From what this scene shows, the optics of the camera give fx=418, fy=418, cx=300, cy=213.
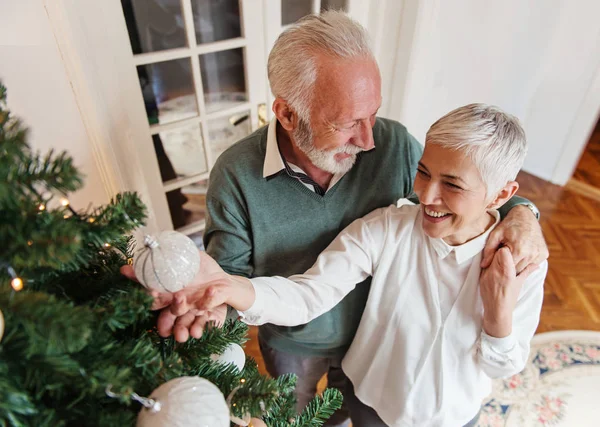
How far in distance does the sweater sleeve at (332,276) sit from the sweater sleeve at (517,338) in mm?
304

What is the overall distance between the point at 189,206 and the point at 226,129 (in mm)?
434

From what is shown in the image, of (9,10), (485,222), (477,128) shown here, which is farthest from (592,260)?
(9,10)

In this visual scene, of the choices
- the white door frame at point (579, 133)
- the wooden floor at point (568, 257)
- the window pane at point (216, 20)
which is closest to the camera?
the window pane at point (216, 20)

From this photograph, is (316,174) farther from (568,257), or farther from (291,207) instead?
(568,257)

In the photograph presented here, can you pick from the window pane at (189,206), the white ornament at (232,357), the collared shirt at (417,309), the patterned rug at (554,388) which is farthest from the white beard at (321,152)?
the patterned rug at (554,388)

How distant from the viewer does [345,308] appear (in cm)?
114

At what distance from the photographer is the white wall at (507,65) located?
1935mm

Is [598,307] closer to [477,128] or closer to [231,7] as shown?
[477,128]

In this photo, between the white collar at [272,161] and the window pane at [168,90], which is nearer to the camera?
the white collar at [272,161]

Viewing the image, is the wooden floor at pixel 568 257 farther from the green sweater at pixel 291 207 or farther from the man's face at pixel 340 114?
the man's face at pixel 340 114

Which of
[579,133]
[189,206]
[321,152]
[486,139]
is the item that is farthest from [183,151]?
[579,133]

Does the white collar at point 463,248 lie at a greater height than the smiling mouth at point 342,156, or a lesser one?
lesser

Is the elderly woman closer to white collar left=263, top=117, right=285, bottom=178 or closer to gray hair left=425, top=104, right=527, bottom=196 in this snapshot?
gray hair left=425, top=104, right=527, bottom=196

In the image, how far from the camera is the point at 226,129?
1892mm
